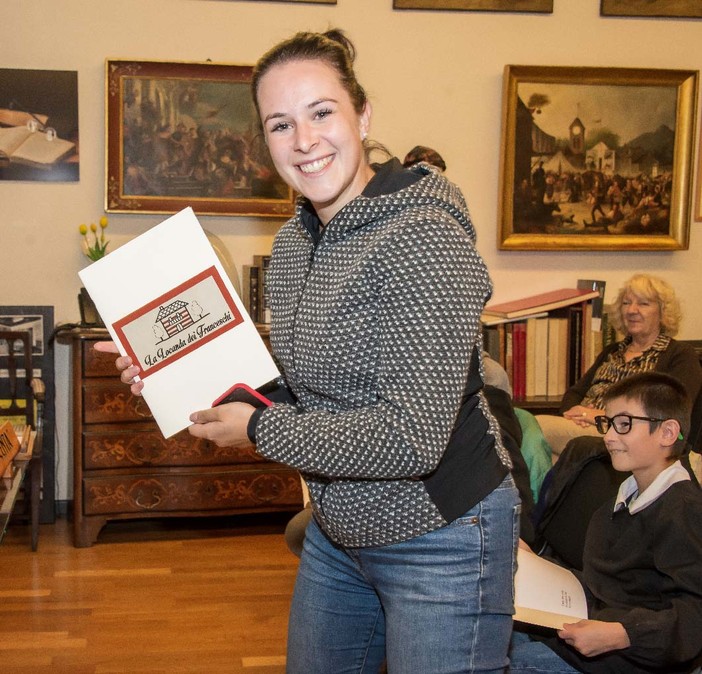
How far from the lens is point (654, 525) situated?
2447mm

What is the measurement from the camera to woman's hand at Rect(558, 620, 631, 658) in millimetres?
2271

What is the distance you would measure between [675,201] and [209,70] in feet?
8.53

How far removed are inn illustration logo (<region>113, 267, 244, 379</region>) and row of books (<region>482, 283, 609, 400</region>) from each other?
3.49 metres

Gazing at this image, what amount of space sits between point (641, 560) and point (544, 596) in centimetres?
27

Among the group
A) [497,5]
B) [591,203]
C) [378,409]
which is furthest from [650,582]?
[497,5]

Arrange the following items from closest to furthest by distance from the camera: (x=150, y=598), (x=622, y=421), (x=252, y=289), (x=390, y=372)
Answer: (x=390, y=372)
(x=622, y=421)
(x=150, y=598)
(x=252, y=289)

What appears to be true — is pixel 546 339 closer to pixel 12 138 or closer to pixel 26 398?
pixel 26 398

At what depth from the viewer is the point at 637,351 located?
16.1 feet

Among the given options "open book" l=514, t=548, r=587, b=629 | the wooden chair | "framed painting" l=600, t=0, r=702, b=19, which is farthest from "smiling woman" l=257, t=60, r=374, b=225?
"framed painting" l=600, t=0, r=702, b=19

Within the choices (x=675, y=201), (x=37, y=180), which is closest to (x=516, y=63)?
(x=675, y=201)

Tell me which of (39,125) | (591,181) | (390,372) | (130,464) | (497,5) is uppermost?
(497,5)

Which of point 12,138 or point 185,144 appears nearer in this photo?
point 12,138

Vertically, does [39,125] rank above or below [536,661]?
above

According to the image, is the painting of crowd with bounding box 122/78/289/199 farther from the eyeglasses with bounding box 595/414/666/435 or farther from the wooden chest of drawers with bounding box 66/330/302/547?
the eyeglasses with bounding box 595/414/666/435
